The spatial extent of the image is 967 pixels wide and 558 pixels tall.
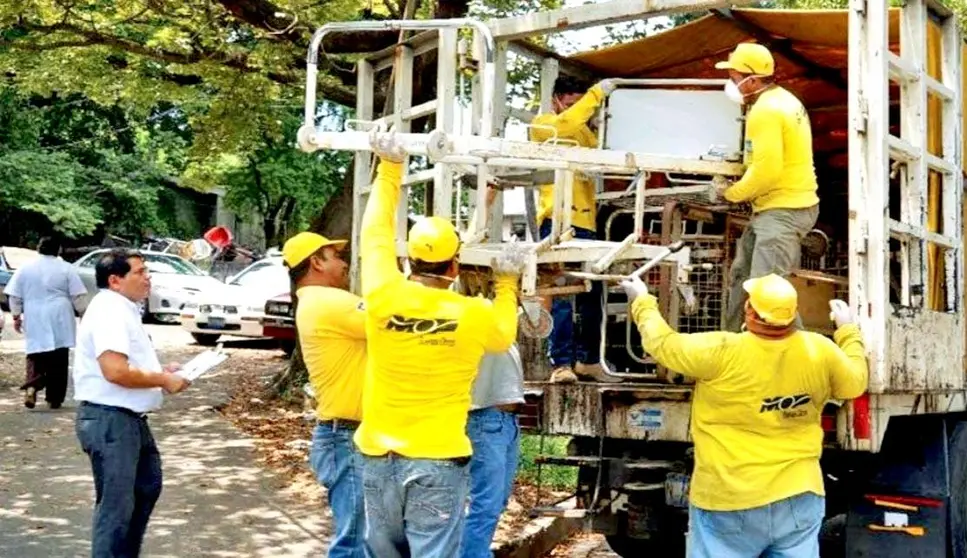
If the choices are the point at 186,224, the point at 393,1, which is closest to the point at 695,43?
the point at 393,1

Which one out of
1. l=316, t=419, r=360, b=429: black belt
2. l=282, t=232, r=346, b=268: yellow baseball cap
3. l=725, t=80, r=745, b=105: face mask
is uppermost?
l=725, t=80, r=745, b=105: face mask

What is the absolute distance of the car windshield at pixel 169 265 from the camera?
20.5m

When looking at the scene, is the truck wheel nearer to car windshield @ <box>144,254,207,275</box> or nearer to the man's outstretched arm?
the man's outstretched arm

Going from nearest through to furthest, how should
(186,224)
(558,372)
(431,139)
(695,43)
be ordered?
1. (431,139)
2. (558,372)
3. (695,43)
4. (186,224)

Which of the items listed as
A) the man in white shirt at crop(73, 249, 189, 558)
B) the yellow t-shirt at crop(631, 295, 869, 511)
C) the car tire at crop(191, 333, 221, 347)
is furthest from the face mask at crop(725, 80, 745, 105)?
the car tire at crop(191, 333, 221, 347)

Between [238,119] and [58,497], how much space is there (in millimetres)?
7434

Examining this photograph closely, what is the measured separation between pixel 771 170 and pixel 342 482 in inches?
91.2

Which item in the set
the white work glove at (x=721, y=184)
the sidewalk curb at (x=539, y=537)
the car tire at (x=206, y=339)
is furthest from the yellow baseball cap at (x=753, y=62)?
the car tire at (x=206, y=339)

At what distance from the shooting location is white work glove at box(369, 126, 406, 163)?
4.18 metres

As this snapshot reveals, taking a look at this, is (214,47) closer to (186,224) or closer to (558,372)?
(558,372)

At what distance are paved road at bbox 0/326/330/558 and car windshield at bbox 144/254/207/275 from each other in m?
9.97

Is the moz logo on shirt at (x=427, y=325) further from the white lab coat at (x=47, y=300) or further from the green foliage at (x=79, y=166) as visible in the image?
the green foliage at (x=79, y=166)

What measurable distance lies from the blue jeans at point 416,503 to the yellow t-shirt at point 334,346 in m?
0.79

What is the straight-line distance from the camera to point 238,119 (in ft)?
45.5
